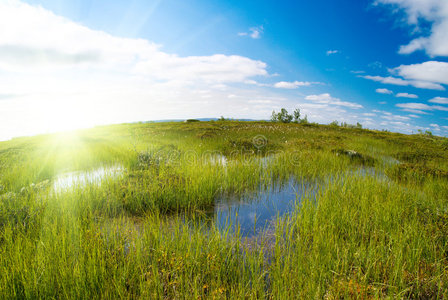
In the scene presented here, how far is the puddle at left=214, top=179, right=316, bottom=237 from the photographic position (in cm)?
466

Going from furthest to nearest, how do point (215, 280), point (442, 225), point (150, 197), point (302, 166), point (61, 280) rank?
point (302, 166)
point (150, 197)
point (442, 225)
point (215, 280)
point (61, 280)

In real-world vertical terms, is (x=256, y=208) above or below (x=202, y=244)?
below

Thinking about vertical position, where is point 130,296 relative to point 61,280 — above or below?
below

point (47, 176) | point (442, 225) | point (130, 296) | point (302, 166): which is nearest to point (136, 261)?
point (130, 296)

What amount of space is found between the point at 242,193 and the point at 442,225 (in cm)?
452

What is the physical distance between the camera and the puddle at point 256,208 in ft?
15.3

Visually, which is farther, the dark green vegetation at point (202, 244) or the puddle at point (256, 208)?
the puddle at point (256, 208)

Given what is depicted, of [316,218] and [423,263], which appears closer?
[423,263]

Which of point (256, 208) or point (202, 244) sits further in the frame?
point (256, 208)

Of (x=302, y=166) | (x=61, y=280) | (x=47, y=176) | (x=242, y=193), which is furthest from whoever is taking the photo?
(x=302, y=166)

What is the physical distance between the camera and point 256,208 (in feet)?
18.4

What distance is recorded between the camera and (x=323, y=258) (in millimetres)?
3135

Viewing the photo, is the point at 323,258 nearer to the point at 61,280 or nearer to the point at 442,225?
the point at 442,225

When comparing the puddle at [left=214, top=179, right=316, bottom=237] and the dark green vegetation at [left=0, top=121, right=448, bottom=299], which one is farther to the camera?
the puddle at [left=214, top=179, right=316, bottom=237]
